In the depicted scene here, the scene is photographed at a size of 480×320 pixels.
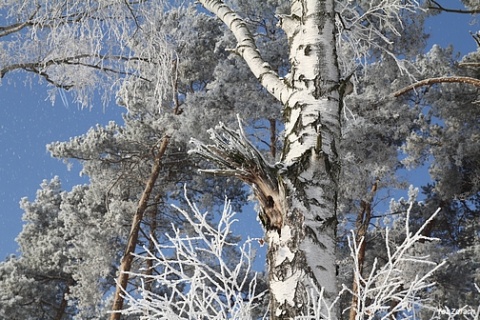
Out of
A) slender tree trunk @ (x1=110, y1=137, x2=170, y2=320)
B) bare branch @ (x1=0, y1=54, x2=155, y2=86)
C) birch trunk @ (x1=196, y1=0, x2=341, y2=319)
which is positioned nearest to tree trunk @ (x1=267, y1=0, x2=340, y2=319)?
birch trunk @ (x1=196, y1=0, x2=341, y2=319)

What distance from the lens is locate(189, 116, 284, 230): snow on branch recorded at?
2346mm

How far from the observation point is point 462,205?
48.9 ft

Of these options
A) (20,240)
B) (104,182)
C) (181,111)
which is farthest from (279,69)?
(20,240)

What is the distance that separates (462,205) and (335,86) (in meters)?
13.5

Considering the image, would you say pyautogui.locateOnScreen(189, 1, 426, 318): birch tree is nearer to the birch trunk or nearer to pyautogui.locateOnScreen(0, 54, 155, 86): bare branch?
the birch trunk

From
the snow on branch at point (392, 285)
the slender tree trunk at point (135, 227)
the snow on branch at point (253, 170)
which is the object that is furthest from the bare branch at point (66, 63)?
the slender tree trunk at point (135, 227)

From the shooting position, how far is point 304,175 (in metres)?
2.38

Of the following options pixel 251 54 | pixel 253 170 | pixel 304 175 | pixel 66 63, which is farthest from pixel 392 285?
pixel 66 63

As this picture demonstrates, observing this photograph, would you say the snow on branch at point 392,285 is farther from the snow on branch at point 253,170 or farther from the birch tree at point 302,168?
the snow on branch at point 253,170

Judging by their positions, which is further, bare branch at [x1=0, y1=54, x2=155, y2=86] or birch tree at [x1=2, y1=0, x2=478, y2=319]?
bare branch at [x1=0, y1=54, x2=155, y2=86]

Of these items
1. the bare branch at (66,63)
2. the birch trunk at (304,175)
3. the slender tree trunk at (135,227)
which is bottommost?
the birch trunk at (304,175)

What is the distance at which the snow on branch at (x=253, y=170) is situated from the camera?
2.35 m

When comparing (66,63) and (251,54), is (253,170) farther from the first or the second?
(66,63)

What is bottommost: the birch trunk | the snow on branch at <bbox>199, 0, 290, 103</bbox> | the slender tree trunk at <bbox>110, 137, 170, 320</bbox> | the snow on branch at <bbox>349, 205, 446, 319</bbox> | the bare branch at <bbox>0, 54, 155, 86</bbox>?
the snow on branch at <bbox>349, 205, 446, 319</bbox>
